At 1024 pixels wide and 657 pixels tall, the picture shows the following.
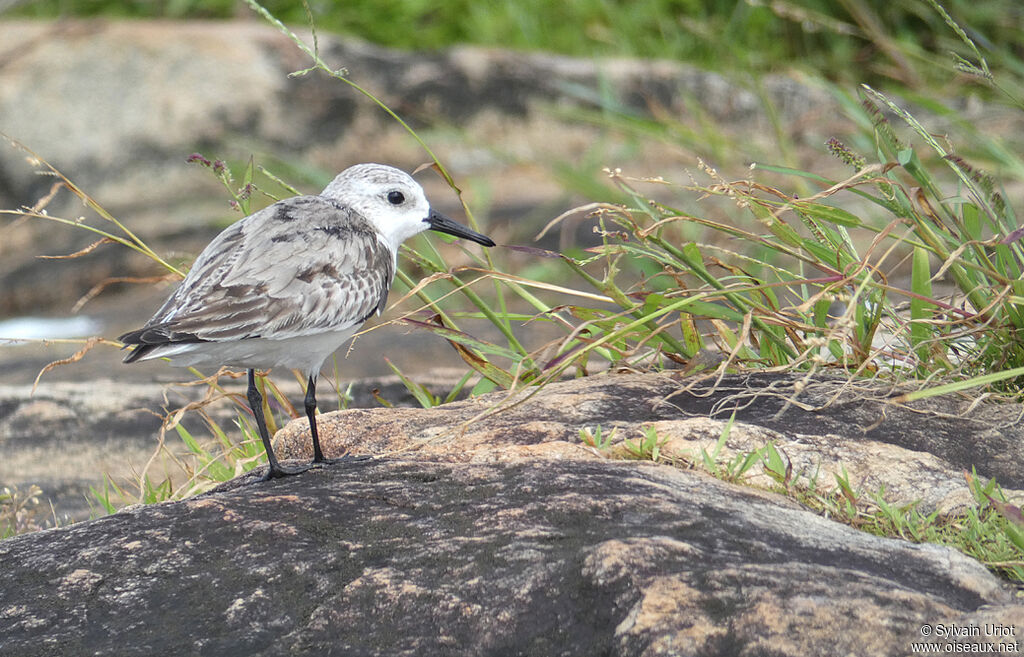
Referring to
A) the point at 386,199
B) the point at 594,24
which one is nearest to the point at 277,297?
the point at 386,199

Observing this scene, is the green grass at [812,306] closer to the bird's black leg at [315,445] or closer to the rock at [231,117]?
the bird's black leg at [315,445]

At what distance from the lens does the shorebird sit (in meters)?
3.36

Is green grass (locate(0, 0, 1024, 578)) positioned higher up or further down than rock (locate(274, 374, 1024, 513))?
higher up

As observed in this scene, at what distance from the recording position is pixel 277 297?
352 centimetres

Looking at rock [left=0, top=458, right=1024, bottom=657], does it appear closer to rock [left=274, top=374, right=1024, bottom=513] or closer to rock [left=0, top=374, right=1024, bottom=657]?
rock [left=0, top=374, right=1024, bottom=657]

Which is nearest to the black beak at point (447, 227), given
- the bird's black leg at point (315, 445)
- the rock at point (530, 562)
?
the bird's black leg at point (315, 445)

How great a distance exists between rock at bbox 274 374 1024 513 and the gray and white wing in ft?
1.48

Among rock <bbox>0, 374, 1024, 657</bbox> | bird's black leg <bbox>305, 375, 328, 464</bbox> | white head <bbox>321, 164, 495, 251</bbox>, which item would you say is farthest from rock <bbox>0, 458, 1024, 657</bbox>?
white head <bbox>321, 164, 495, 251</bbox>

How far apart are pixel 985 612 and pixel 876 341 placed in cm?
254

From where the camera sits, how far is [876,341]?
462 centimetres

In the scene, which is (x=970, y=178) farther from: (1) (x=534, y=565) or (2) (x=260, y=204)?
(2) (x=260, y=204)

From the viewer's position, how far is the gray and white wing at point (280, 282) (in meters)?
3.38

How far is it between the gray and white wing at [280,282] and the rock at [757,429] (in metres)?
0.45

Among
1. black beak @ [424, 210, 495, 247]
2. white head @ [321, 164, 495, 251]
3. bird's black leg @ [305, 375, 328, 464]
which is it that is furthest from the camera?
black beak @ [424, 210, 495, 247]
